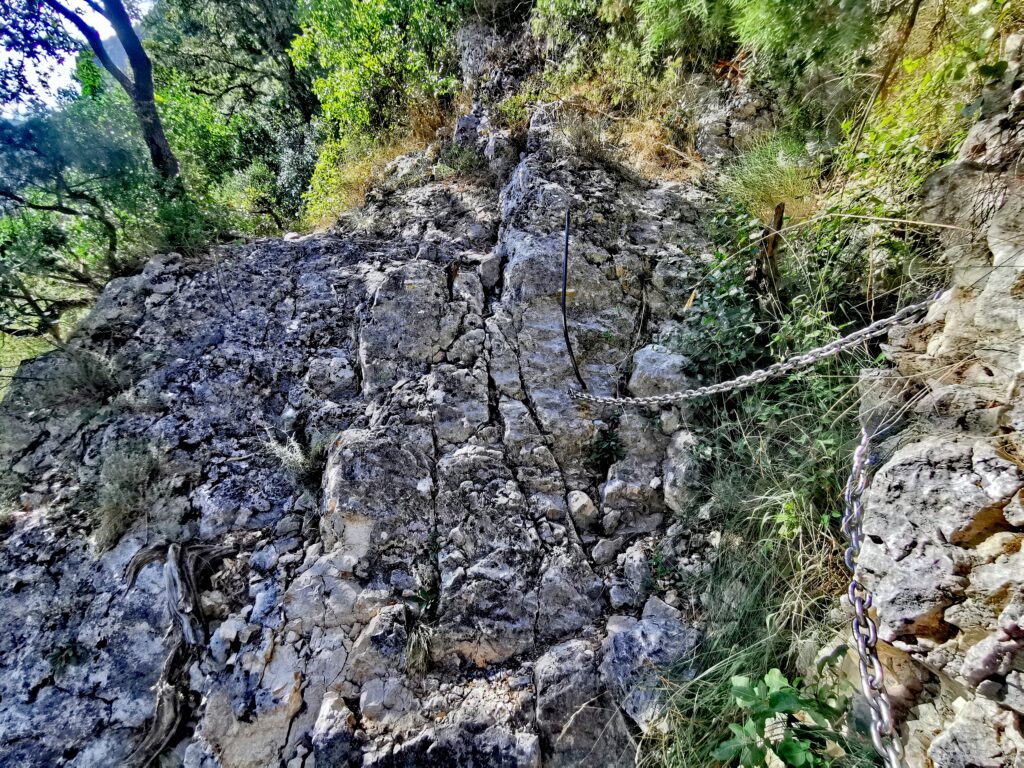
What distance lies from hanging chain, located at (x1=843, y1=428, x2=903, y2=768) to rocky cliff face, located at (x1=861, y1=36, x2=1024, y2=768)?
2.8 inches

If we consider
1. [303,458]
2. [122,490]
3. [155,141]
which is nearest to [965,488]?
[303,458]

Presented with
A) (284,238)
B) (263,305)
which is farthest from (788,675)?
(284,238)

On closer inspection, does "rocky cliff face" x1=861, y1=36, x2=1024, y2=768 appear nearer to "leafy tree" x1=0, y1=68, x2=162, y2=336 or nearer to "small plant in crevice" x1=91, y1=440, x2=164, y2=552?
"small plant in crevice" x1=91, y1=440, x2=164, y2=552

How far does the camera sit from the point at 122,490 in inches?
110

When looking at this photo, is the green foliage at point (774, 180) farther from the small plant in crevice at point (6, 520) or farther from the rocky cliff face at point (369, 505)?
the small plant in crevice at point (6, 520)

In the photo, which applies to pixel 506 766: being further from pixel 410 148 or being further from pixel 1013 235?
pixel 410 148

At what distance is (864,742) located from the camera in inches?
65.2

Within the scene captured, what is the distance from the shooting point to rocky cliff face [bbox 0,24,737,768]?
221 centimetres

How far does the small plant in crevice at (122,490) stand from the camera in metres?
2.74

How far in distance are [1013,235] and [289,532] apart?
3.79m

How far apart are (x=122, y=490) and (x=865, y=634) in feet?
12.9

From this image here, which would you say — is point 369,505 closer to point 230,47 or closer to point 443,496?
point 443,496

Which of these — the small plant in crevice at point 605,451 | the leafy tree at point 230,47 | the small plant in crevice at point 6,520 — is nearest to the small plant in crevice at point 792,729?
the small plant in crevice at point 605,451

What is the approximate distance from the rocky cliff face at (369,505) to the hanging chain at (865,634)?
77cm
